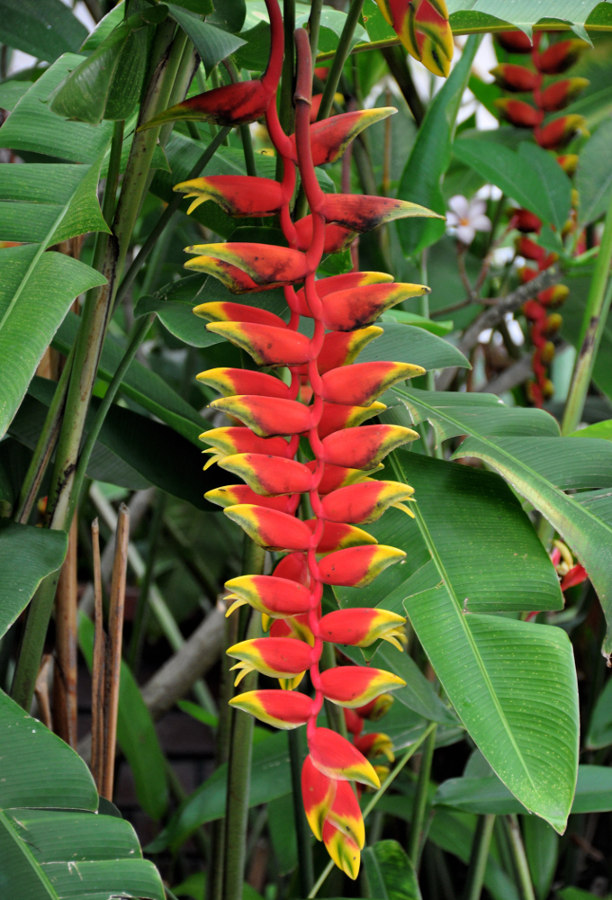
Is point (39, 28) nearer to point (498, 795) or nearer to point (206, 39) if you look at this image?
point (206, 39)

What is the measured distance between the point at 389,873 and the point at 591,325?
398 mm

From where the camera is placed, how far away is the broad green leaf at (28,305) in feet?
0.84

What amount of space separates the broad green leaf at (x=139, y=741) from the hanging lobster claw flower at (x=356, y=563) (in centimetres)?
54

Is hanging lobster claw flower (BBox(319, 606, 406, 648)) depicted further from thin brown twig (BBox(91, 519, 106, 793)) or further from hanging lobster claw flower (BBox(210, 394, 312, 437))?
thin brown twig (BBox(91, 519, 106, 793))

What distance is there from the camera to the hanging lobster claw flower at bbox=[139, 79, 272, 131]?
0.26 m

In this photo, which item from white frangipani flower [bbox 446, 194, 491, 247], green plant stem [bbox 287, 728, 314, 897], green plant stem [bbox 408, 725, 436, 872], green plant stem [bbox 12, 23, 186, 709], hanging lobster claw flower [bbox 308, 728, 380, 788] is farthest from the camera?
white frangipani flower [bbox 446, 194, 491, 247]

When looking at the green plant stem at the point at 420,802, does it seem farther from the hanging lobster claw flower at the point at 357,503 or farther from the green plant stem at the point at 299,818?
the hanging lobster claw flower at the point at 357,503

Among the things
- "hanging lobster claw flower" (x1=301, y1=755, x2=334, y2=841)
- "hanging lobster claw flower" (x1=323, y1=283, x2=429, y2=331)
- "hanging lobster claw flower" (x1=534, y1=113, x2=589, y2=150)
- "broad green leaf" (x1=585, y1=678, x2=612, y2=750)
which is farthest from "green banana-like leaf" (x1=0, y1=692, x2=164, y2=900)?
"hanging lobster claw flower" (x1=534, y1=113, x2=589, y2=150)

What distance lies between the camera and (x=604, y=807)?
537mm

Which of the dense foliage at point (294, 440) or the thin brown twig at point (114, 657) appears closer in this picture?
the dense foliage at point (294, 440)

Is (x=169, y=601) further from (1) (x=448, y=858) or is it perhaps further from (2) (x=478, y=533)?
(2) (x=478, y=533)

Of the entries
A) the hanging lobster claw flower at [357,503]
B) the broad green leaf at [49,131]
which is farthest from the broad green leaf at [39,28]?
the hanging lobster claw flower at [357,503]

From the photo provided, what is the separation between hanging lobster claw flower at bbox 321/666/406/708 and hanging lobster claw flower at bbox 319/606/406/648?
1 cm

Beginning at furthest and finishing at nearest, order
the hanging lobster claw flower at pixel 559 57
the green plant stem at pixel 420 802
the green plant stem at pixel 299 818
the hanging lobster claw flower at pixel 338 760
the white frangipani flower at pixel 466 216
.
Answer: the white frangipani flower at pixel 466 216
the hanging lobster claw flower at pixel 559 57
the green plant stem at pixel 420 802
the green plant stem at pixel 299 818
the hanging lobster claw flower at pixel 338 760
